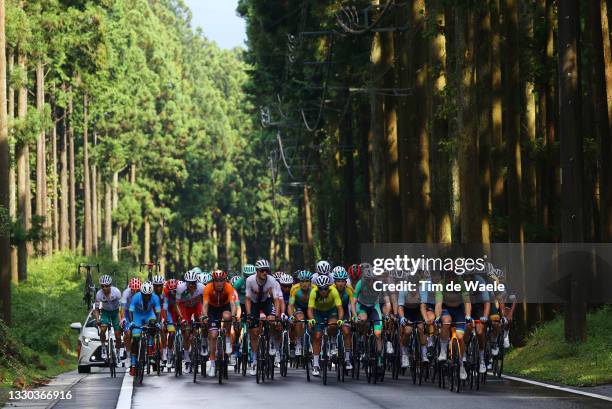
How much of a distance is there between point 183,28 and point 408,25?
162390 millimetres

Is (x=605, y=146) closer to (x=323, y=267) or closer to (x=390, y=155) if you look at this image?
(x=323, y=267)

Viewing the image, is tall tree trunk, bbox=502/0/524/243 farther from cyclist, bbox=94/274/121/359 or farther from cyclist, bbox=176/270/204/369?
cyclist, bbox=94/274/121/359

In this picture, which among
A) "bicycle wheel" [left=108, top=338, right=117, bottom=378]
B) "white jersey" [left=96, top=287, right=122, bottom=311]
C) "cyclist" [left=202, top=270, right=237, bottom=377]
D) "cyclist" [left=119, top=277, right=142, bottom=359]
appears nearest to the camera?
"cyclist" [left=202, top=270, right=237, bottom=377]

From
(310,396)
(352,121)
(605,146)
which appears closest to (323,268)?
(310,396)

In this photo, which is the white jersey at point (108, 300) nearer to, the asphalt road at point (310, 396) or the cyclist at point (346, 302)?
the asphalt road at point (310, 396)

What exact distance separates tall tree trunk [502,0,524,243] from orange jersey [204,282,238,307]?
9757mm

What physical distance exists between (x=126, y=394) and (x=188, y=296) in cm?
479

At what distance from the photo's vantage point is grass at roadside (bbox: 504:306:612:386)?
2252cm

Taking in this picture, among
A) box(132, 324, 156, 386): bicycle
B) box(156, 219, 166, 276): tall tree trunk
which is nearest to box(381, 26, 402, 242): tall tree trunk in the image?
box(132, 324, 156, 386): bicycle

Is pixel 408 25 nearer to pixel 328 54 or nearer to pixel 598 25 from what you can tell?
pixel 598 25

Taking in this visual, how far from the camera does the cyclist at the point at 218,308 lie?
23.4m

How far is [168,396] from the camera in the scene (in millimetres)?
20172

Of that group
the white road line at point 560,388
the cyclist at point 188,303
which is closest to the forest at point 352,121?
the white road line at point 560,388

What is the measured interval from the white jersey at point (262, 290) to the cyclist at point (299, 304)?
39cm
